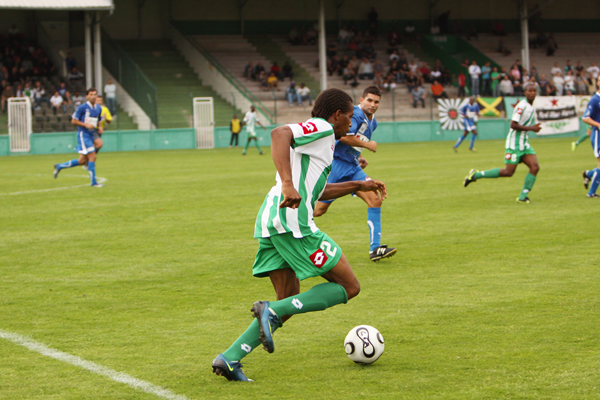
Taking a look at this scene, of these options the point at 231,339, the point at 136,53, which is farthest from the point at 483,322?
the point at 136,53

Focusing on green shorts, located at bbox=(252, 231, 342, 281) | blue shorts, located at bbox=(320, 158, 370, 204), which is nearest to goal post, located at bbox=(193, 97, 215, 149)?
blue shorts, located at bbox=(320, 158, 370, 204)

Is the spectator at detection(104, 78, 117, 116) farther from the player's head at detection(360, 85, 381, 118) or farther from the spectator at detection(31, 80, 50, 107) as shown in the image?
Answer: the player's head at detection(360, 85, 381, 118)

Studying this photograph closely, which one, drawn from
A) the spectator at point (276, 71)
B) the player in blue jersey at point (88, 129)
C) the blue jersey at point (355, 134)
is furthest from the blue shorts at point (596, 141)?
the spectator at point (276, 71)

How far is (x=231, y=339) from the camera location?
5234mm

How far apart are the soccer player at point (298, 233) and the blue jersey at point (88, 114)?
42.7 feet

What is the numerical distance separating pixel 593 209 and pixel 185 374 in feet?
30.1

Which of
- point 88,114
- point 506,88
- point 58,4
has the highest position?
point 58,4

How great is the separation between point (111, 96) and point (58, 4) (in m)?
4.88

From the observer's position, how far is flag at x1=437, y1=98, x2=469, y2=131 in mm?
38344

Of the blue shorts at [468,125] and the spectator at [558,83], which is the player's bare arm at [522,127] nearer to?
the blue shorts at [468,125]

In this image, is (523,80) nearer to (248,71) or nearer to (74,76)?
(248,71)

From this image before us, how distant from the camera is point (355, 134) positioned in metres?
8.35

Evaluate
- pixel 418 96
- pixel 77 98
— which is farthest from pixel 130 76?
pixel 418 96

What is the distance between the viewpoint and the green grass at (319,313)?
172 inches
